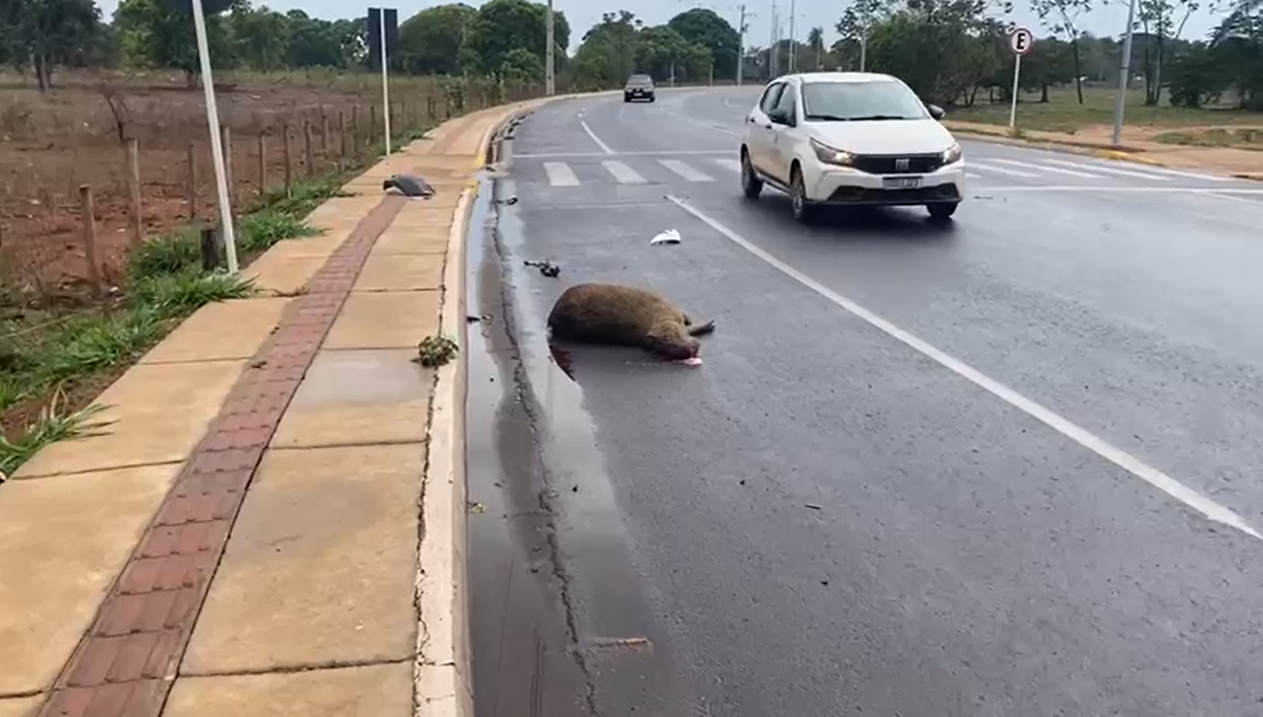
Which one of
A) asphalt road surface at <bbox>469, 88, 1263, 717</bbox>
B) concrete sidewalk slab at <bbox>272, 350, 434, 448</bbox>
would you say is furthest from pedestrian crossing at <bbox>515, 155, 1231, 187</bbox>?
concrete sidewalk slab at <bbox>272, 350, 434, 448</bbox>

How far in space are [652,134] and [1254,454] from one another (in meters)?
26.3

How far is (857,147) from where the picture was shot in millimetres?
12570

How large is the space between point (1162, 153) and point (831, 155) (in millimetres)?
16037

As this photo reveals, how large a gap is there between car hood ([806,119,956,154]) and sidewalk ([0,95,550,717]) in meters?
6.72

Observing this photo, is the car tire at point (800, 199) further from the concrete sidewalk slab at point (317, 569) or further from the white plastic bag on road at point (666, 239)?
the concrete sidewalk slab at point (317, 569)

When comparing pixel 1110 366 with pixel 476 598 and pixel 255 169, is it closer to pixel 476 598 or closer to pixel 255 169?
pixel 476 598

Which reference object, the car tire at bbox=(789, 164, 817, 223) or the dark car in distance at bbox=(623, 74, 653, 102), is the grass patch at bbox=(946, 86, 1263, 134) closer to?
the dark car in distance at bbox=(623, 74, 653, 102)

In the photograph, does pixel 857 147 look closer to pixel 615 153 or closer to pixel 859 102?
pixel 859 102

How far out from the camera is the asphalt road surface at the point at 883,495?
3.70 metres

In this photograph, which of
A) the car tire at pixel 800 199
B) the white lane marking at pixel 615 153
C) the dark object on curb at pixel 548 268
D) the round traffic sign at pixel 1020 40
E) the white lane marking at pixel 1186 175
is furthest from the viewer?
the round traffic sign at pixel 1020 40

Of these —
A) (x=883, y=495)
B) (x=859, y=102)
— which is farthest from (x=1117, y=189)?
(x=883, y=495)

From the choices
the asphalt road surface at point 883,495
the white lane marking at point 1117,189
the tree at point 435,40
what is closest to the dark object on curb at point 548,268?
the asphalt road surface at point 883,495

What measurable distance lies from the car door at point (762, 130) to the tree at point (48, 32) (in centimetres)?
3892

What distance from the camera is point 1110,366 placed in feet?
23.3
